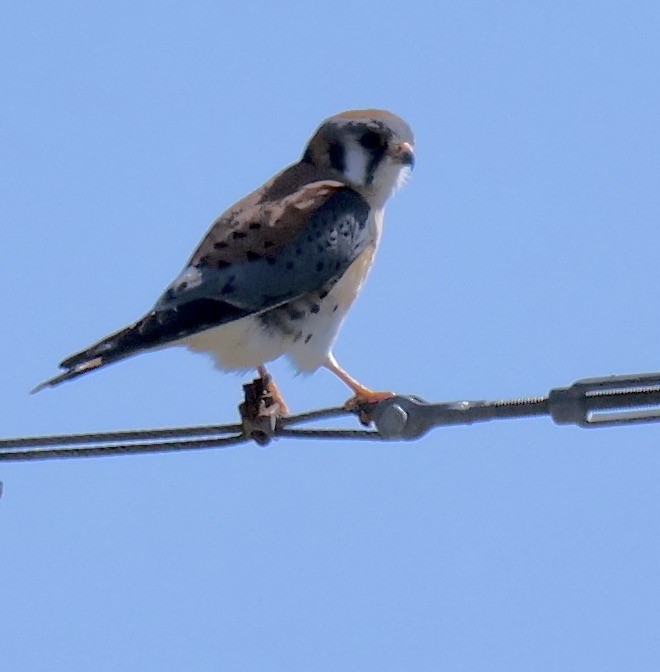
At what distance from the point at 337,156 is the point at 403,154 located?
0.39 meters

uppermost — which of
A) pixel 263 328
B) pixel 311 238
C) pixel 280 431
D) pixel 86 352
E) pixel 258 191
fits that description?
pixel 258 191

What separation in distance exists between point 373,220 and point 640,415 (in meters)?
3.64

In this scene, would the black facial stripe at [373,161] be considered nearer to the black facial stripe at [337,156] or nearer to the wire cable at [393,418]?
the black facial stripe at [337,156]

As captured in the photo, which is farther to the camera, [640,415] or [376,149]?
[376,149]

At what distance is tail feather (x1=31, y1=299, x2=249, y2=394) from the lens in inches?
247

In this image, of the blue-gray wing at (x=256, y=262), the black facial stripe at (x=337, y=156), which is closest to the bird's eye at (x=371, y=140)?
the black facial stripe at (x=337, y=156)

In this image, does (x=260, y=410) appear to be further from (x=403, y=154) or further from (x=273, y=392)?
(x=403, y=154)

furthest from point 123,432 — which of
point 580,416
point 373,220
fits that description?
point 373,220

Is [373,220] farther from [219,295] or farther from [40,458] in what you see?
[40,458]

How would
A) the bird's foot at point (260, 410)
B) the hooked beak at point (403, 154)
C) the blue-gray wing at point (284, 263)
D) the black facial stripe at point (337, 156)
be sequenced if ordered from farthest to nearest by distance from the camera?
1. the black facial stripe at point (337, 156)
2. the hooked beak at point (403, 154)
3. the blue-gray wing at point (284, 263)
4. the bird's foot at point (260, 410)

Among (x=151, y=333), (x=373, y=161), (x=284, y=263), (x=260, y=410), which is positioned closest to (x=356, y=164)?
(x=373, y=161)

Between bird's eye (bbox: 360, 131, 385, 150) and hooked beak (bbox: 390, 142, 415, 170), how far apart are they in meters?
0.08

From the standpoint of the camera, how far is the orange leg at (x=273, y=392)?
20.2 ft

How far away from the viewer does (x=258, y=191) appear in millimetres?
7992
